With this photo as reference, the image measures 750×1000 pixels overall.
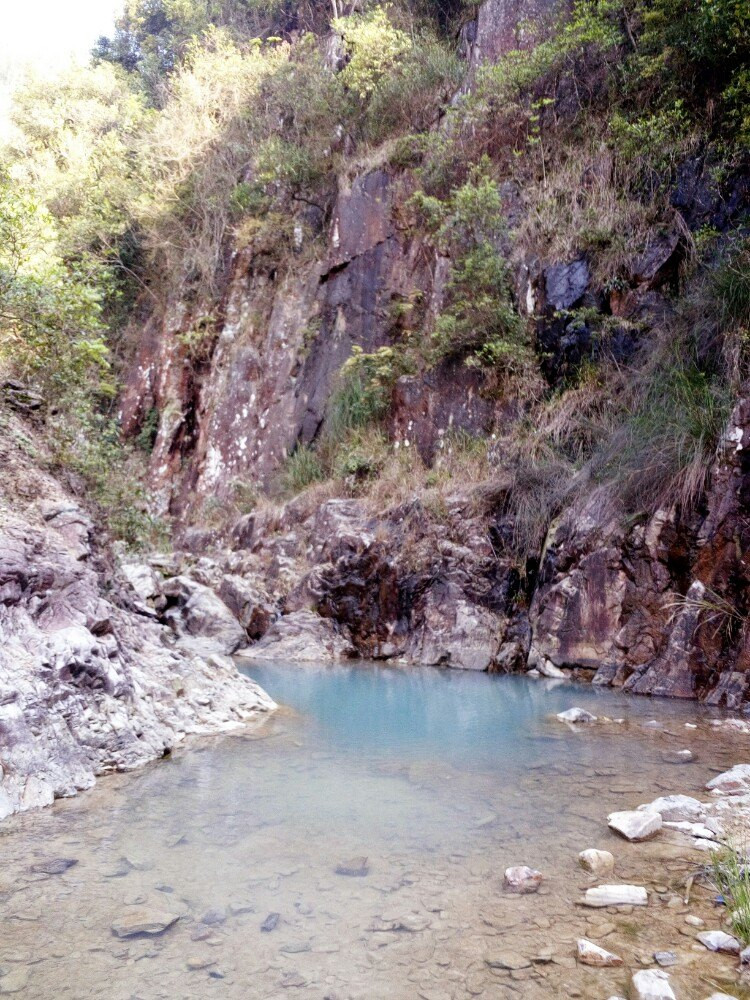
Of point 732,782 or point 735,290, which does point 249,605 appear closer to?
point 735,290

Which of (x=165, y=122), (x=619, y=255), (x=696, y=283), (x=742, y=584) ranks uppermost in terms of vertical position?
(x=165, y=122)

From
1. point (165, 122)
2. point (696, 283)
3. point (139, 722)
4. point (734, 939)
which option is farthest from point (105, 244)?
point (734, 939)

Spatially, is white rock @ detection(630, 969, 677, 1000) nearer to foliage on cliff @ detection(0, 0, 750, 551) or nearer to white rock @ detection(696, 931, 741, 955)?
white rock @ detection(696, 931, 741, 955)

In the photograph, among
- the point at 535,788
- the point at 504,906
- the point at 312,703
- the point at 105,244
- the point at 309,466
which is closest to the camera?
the point at 504,906

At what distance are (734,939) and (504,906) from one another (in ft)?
2.19

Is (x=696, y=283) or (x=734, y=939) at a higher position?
(x=696, y=283)

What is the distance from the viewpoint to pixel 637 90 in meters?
10.2

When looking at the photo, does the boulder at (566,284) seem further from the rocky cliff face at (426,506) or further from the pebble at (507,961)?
the pebble at (507,961)

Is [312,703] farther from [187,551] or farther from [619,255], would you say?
[187,551]

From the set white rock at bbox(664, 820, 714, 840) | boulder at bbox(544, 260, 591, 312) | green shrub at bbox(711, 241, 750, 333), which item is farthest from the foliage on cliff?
white rock at bbox(664, 820, 714, 840)

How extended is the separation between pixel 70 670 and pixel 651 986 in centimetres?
336

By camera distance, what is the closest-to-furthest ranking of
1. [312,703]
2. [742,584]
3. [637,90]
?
[742,584] → [312,703] → [637,90]

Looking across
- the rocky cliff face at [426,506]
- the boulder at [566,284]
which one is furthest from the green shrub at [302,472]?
the boulder at [566,284]

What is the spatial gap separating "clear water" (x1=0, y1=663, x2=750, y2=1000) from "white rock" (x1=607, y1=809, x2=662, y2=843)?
2.2 inches
